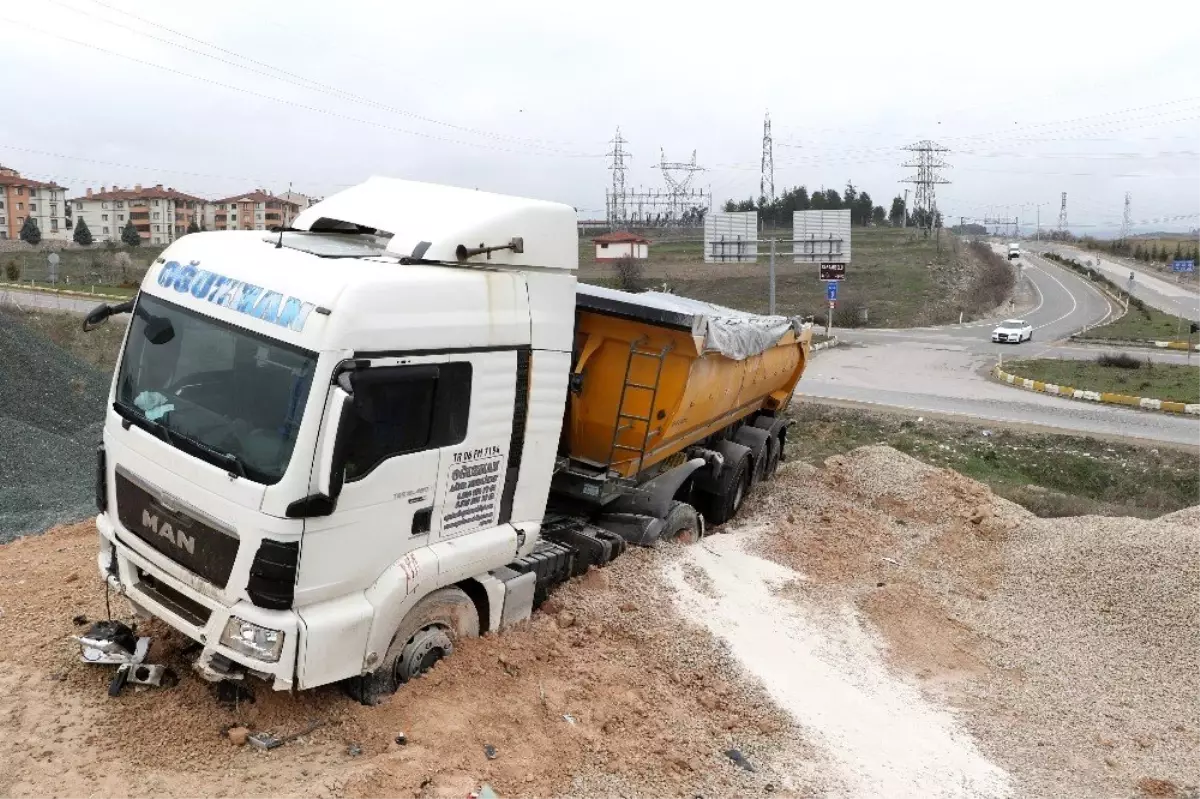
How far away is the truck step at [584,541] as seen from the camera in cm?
743

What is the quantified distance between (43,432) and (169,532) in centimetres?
873

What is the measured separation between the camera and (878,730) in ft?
20.7

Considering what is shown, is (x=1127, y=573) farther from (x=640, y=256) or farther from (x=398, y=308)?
(x=640, y=256)

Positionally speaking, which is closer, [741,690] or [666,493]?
[741,690]

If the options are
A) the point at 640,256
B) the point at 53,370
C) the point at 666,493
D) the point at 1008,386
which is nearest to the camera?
the point at 666,493

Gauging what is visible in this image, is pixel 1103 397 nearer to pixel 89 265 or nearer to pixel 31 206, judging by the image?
pixel 89 265

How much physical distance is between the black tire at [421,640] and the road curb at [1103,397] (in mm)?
22868

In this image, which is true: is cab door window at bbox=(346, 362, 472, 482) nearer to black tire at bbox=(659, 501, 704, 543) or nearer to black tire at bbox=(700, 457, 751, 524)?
black tire at bbox=(659, 501, 704, 543)

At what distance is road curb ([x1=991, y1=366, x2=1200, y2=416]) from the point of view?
22844mm

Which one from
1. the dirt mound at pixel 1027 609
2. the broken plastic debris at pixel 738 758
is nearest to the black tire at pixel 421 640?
the broken plastic debris at pixel 738 758

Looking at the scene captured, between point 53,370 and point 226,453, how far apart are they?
42.5 ft

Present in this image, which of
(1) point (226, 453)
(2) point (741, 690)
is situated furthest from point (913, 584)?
(1) point (226, 453)

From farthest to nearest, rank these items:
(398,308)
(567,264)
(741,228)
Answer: (741,228), (567,264), (398,308)

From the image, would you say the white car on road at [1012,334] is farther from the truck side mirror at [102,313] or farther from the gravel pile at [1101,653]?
the truck side mirror at [102,313]
